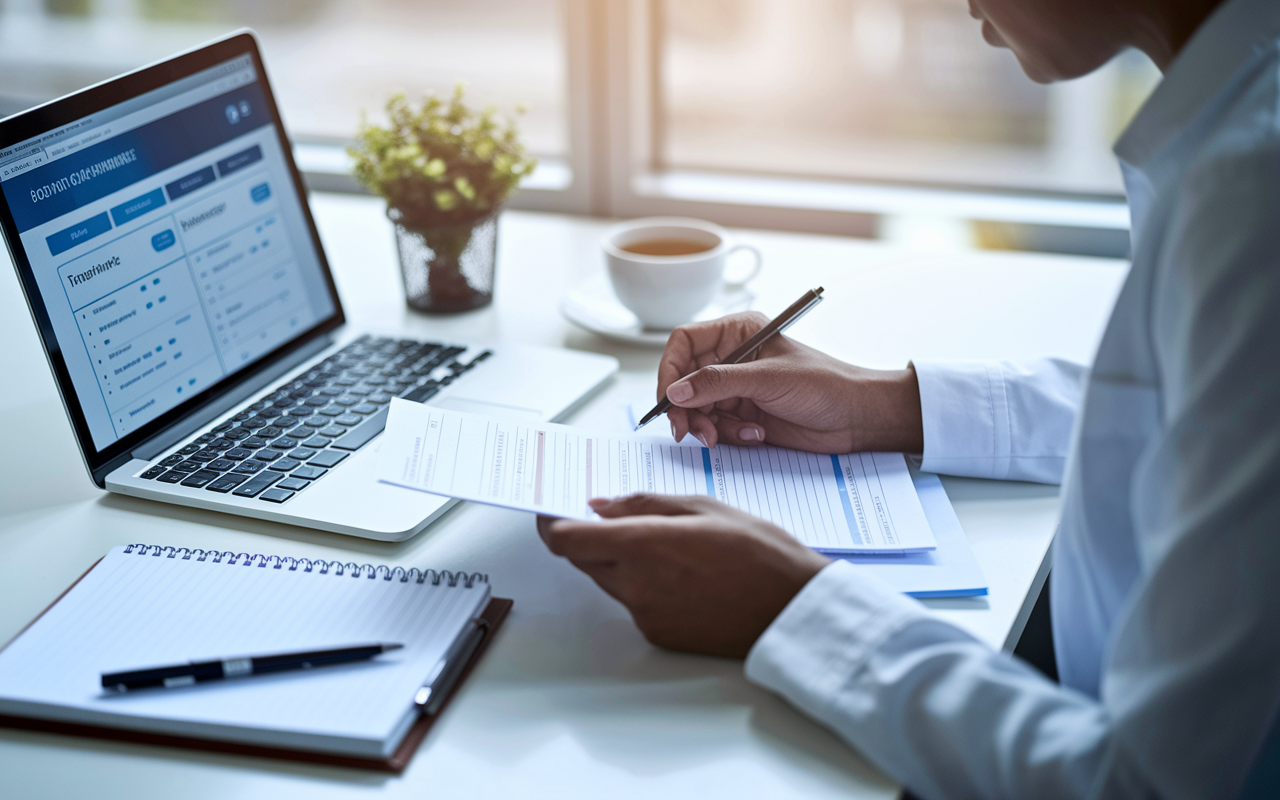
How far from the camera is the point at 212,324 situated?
3.22ft

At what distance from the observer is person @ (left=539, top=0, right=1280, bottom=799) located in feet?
1.65

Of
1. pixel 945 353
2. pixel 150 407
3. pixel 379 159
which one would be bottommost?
pixel 945 353

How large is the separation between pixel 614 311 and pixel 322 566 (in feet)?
1.95

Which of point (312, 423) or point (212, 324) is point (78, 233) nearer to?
point (212, 324)

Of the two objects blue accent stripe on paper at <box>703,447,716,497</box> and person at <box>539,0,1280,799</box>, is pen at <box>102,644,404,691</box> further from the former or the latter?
blue accent stripe on paper at <box>703,447,716,497</box>

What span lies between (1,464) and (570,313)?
60 centimetres

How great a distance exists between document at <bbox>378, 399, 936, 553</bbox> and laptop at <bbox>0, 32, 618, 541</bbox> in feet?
0.24

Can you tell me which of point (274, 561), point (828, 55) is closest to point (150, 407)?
point (274, 561)

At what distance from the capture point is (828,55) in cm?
169

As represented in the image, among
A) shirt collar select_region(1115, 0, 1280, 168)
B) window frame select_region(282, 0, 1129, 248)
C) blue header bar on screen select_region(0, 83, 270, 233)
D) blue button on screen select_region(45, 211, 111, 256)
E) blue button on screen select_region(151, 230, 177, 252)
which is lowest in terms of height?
window frame select_region(282, 0, 1129, 248)

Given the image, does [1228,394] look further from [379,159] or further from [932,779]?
[379,159]

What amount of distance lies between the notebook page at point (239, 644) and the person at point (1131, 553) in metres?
0.13

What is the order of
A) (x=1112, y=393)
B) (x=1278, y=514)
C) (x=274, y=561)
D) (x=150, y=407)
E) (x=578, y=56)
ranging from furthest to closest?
(x=578, y=56) → (x=150, y=407) → (x=274, y=561) → (x=1112, y=393) → (x=1278, y=514)

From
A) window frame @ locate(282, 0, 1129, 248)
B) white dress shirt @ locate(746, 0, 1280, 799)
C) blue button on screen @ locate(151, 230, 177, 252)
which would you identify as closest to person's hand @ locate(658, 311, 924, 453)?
white dress shirt @ locate(746, 0, 1280, 799)
